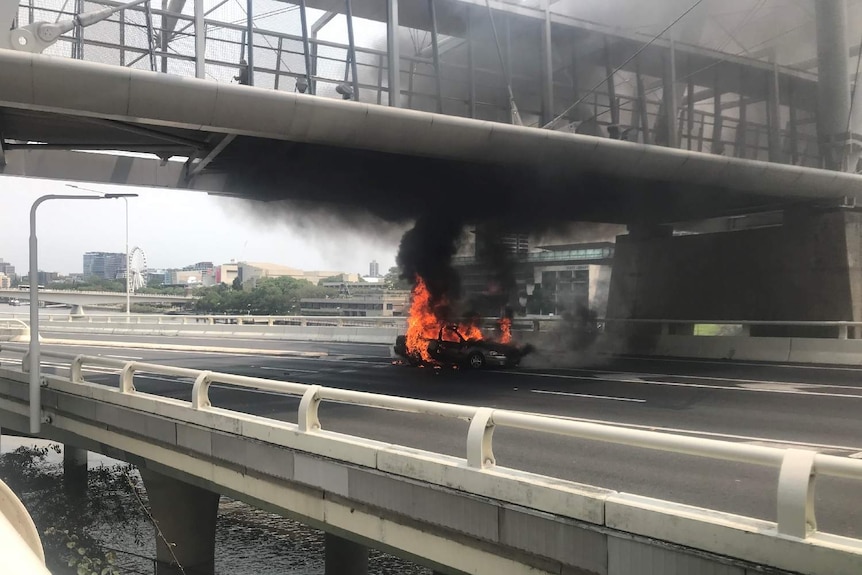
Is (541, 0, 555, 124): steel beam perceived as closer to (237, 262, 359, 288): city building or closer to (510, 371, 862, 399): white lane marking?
(510, 371, 862, 399): white lane marking

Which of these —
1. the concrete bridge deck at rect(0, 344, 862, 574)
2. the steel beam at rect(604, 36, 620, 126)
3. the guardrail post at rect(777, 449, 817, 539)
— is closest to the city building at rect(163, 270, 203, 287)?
the steel beam at rect(604, 36, 620, 126)

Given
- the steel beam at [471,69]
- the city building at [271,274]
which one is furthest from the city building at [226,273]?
the steel beam at [471,69]

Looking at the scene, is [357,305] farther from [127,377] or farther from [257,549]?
[127,377]

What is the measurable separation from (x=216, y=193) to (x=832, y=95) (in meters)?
19.4

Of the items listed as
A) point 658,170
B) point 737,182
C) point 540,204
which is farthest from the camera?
point 540,204

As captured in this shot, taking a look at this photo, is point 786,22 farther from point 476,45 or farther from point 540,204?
point 476,45

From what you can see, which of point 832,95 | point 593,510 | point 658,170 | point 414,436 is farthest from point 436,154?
point 832,95

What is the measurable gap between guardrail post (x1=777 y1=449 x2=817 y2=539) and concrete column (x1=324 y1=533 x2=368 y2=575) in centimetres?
885

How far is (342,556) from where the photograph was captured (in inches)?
444

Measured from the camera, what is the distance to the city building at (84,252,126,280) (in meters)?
71.4

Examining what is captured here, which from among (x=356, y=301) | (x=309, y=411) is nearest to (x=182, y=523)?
(x=309, y=411)

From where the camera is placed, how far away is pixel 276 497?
712 centimetres

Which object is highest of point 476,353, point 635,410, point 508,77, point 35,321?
point 508,77

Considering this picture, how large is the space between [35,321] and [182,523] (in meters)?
4.85
